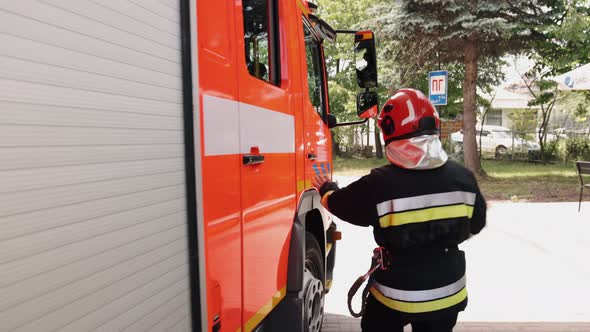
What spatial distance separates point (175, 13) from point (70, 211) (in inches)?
30.9

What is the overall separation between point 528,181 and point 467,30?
5.37 m

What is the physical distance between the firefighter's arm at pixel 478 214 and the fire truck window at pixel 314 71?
5.00 feet

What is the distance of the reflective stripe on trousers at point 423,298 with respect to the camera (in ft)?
7.55

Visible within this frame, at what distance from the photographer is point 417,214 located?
2227 mm

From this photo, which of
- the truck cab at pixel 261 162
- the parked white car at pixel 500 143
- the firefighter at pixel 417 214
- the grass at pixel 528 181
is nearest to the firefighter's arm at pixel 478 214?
the firefighter at pixel 417 214

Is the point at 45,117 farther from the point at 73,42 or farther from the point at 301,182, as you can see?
the point at 301,182

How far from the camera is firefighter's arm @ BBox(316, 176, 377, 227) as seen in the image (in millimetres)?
2369

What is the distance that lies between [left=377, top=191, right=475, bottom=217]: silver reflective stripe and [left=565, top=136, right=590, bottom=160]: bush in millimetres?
22315

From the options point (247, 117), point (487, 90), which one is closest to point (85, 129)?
point (247, 117)

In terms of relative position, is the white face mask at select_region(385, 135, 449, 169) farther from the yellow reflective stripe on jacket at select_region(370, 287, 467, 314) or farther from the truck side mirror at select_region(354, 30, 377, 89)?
the truck side mirror at select_region(354, 30, 377, 89)

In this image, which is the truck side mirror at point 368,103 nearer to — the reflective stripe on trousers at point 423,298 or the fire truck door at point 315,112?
the fire truck door at point 315,112

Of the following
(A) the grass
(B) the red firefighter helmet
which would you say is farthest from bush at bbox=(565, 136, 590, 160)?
(B) the red firefighter helmet

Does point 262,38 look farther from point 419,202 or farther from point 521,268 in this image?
point 521,268

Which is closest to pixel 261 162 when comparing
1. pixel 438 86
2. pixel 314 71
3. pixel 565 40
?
pixel 314 71
